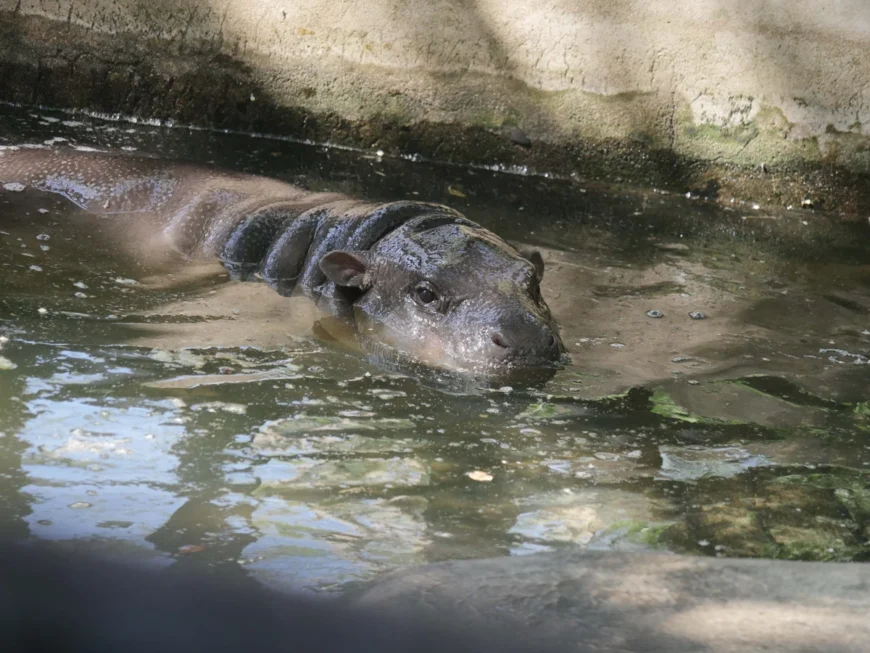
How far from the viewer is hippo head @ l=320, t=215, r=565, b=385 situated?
443cm

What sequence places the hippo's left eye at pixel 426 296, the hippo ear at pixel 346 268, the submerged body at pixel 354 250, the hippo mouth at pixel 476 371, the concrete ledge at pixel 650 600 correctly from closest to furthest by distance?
the concrete ledge at pixel 650 600, the hippo mouth at pixel 476 371, the submerged body at pixel 354 250, the hippo's left eye at pixel 426 296, the hippo ear at pixel 346 268

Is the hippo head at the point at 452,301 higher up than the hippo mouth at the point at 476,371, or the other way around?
the hippo head at the point at 452,301

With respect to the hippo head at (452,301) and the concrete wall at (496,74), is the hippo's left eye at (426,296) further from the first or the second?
the concrete wall at (496,74)

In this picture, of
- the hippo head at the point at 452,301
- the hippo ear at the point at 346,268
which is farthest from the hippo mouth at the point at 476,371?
the hippo ear at the point at 346,268

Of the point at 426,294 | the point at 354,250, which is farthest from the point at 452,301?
the point at 354,250

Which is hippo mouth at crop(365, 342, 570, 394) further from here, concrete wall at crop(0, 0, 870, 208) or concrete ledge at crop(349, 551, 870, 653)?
concrete wall at crop(0, 0, 870, 208)

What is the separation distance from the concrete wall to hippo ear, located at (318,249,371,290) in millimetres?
3828

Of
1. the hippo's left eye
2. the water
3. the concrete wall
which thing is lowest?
the water

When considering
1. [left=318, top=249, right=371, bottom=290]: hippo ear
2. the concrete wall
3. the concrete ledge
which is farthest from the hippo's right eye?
the concrete wall

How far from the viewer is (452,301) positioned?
474 centimetres

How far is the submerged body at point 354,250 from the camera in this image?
4523 mm

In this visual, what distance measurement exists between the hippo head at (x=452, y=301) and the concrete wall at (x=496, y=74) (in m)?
3.60

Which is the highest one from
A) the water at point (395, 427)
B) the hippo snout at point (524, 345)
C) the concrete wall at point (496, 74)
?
the concrete wall at point (496, 74)

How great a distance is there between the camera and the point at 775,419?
4098 millimetres
